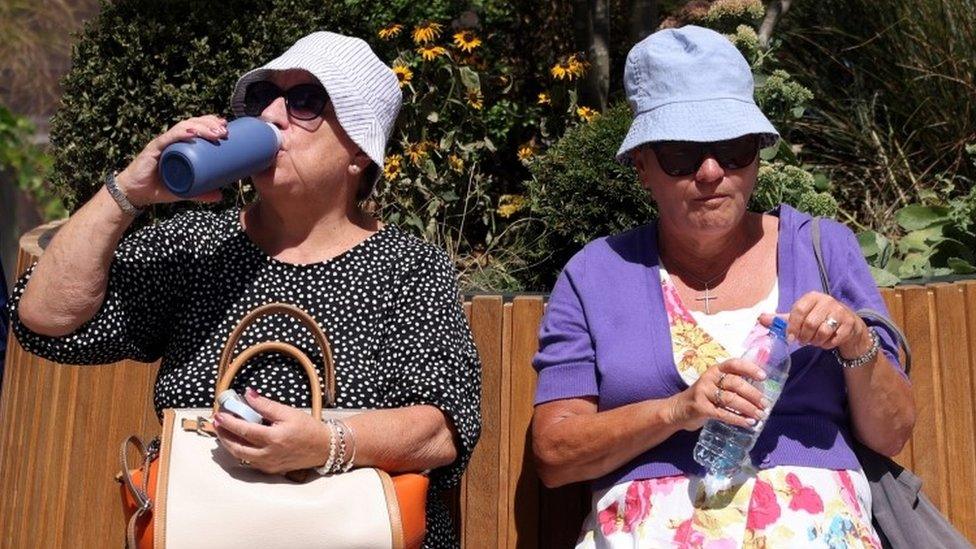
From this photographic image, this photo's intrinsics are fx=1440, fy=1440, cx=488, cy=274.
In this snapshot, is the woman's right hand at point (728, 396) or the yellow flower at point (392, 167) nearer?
the woman's right hand at point (728, 396)

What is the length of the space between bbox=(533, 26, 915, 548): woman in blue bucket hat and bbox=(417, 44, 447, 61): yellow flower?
170 centimetres

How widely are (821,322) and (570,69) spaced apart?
2.37 metres

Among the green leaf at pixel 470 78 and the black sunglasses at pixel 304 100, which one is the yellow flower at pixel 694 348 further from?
the green leaf at pixel 470 78

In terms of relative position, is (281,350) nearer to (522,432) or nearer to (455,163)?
(522,432)

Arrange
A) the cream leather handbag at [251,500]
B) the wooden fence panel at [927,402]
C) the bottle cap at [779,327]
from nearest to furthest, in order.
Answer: the cream leather handbag at [251,500], the bottle cap at [779,327], the wooden fence panel at [927,402]

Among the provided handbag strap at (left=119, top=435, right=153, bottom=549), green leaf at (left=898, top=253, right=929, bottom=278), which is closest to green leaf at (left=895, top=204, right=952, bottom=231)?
green leaf at (left=898, top=253, right=929, bottom=278)

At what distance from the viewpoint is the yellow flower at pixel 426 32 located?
5.02m

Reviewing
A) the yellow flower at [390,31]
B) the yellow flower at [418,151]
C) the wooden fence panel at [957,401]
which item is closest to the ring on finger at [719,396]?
the wooden fence panel at [957,401]

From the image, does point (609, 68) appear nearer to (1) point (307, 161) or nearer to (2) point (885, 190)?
(2) point (885, 190)

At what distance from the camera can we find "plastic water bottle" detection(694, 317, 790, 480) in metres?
2.98

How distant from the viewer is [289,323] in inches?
129

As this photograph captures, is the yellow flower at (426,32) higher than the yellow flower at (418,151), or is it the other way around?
the yellow flower at (426,32)

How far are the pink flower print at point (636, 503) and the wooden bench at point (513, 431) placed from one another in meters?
0.55

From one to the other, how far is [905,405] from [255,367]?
1426 mm
